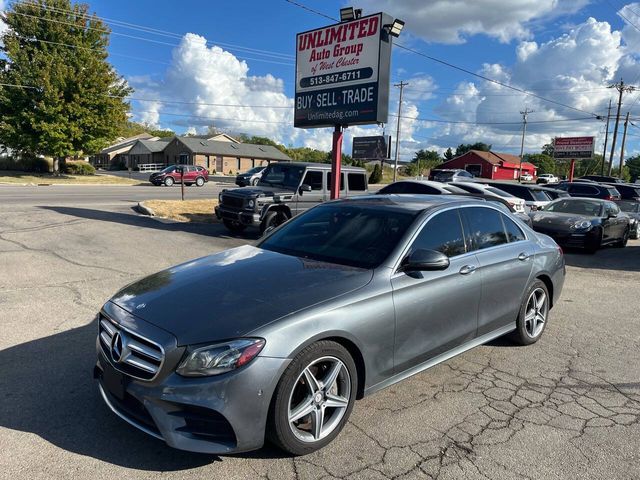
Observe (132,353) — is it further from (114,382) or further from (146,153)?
(146,153)

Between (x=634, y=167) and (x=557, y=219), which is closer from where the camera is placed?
(x=557, y=219)

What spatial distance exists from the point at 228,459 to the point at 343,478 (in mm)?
726

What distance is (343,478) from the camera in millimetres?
2863

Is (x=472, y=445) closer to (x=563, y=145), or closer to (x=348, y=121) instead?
(x=348, y=121)

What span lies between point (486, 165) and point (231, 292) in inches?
3331

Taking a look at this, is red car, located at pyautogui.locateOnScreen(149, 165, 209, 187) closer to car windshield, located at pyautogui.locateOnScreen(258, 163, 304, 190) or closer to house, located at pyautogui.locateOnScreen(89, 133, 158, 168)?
car windshield, located at pyautogui.locateOnScreen(258, 163, 304, 190)

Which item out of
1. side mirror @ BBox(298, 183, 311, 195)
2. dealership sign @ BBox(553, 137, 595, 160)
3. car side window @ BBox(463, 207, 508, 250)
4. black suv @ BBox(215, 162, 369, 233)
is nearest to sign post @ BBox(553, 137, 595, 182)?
dealership sign @ BBox(553, 137, 595, 160)

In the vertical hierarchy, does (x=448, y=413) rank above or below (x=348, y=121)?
below

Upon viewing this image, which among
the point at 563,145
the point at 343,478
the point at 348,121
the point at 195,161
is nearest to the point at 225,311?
the point at 343,478

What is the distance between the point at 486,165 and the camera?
268 ft

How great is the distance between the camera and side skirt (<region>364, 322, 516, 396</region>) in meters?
3.51

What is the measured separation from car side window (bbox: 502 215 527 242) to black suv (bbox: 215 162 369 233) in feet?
23.6

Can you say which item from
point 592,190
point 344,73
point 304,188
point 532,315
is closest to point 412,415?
point 532,315

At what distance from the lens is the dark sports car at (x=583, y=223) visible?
12250 mm
